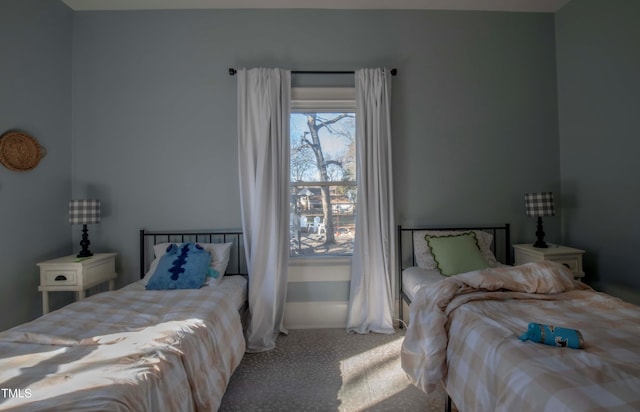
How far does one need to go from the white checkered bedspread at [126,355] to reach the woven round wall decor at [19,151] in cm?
138

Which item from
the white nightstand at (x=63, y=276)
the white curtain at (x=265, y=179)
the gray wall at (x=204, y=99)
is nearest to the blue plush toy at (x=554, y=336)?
the gray wall at (x=204, y=99)

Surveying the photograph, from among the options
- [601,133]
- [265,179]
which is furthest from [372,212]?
[601,133]

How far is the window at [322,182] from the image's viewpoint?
290 cm

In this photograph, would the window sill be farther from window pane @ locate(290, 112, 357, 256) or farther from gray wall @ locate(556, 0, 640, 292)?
gray wall @ locate(556, 0, 640, 292)

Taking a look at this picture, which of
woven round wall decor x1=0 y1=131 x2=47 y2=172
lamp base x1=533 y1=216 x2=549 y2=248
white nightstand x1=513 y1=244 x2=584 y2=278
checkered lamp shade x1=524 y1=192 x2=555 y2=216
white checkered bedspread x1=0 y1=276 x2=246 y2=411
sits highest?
woven round wall decor x1=0 y1=131 x2=47 y2=172

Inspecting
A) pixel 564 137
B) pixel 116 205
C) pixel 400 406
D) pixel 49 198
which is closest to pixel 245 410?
pixel 400 406

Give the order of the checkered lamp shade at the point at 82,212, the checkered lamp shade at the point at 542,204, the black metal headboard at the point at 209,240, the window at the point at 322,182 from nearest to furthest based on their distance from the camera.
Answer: the checkered lamp shade at the point at 82,212, the checkered lamp shade at the point at 542,204, the black metal headboard at the point at 209,240, the window at the point at 322,182

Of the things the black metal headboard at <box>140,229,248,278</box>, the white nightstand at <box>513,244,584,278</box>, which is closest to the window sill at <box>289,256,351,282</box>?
the black metal headboard at <box>140,229,248,278</box>

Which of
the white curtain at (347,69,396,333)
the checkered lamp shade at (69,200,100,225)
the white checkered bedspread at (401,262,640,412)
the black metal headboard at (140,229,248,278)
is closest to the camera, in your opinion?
the white checkered bedspread at (401,262,640,412)

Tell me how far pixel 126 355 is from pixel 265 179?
1.73 meters

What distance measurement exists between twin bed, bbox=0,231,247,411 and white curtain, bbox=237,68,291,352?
1.43ft

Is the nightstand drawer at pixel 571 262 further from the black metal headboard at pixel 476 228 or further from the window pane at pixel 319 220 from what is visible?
the window pane at pixel 319 220

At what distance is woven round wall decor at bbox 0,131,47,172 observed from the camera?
221 centimetres

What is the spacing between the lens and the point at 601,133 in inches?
99.8
